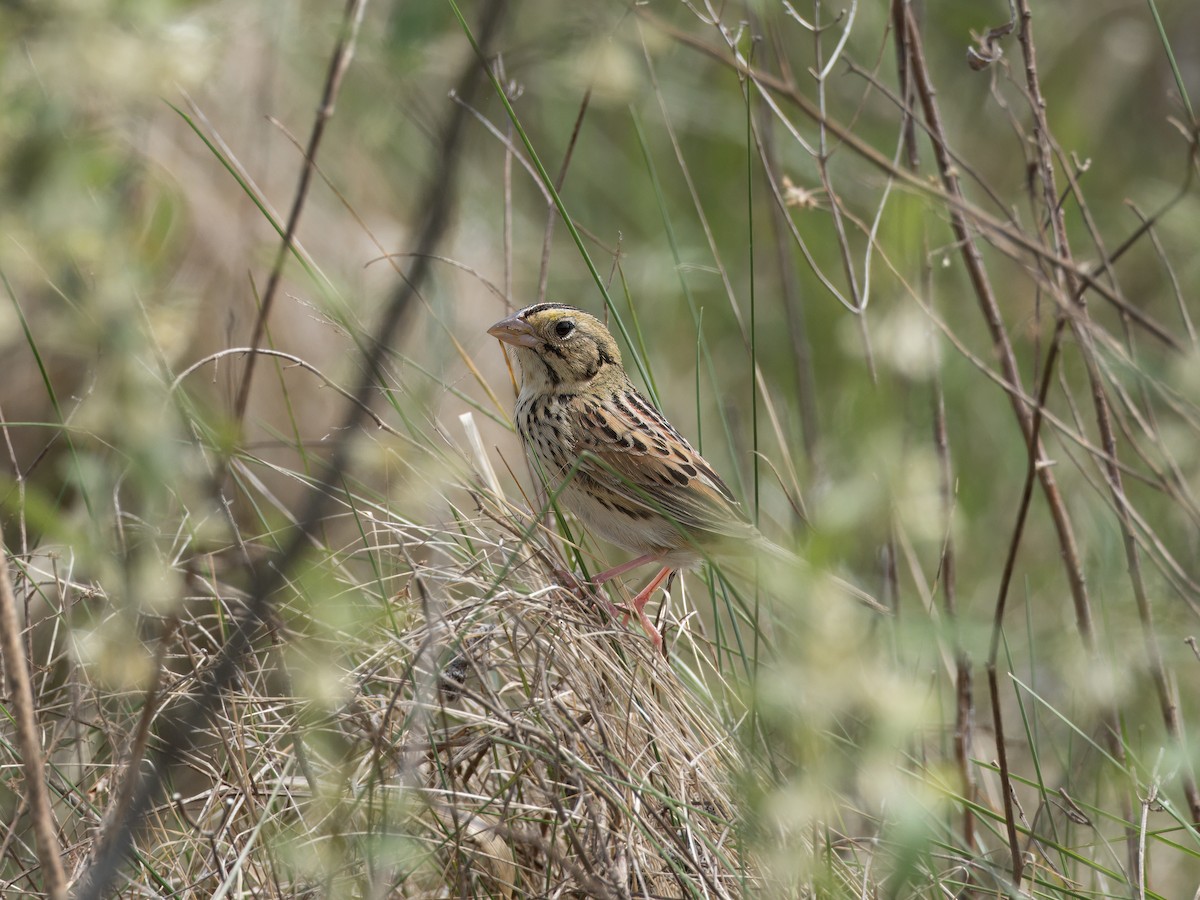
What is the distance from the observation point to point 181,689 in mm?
3191

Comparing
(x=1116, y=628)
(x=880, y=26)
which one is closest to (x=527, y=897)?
(x=1116, y=628)

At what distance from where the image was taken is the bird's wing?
4.21 m

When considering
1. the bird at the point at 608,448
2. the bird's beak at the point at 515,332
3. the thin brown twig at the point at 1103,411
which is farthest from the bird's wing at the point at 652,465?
the thin brown twig at the point at 1103,411

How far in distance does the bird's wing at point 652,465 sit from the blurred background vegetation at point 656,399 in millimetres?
176

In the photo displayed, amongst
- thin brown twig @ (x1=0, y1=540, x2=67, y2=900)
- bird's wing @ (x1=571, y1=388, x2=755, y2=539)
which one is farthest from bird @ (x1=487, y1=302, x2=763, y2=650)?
thin brown twig @ (x1=0, y1=540, x2=67, y2=900)

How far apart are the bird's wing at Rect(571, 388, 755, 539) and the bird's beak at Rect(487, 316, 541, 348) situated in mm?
275

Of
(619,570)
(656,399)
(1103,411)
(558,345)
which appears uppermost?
(1103,411)

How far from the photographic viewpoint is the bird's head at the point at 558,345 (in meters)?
4.52

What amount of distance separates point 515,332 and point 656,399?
2.82 feet

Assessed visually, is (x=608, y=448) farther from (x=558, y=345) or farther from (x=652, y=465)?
(x=558, y=345)

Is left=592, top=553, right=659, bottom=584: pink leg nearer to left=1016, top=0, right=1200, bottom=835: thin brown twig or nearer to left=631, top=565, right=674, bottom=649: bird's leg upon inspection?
left=631, top=565, right=674, bottom=649: bird's leg

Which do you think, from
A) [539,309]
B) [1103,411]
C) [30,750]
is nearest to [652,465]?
[539,309]

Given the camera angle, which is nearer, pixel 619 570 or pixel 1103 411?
pixel 619 570

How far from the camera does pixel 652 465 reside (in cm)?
449
